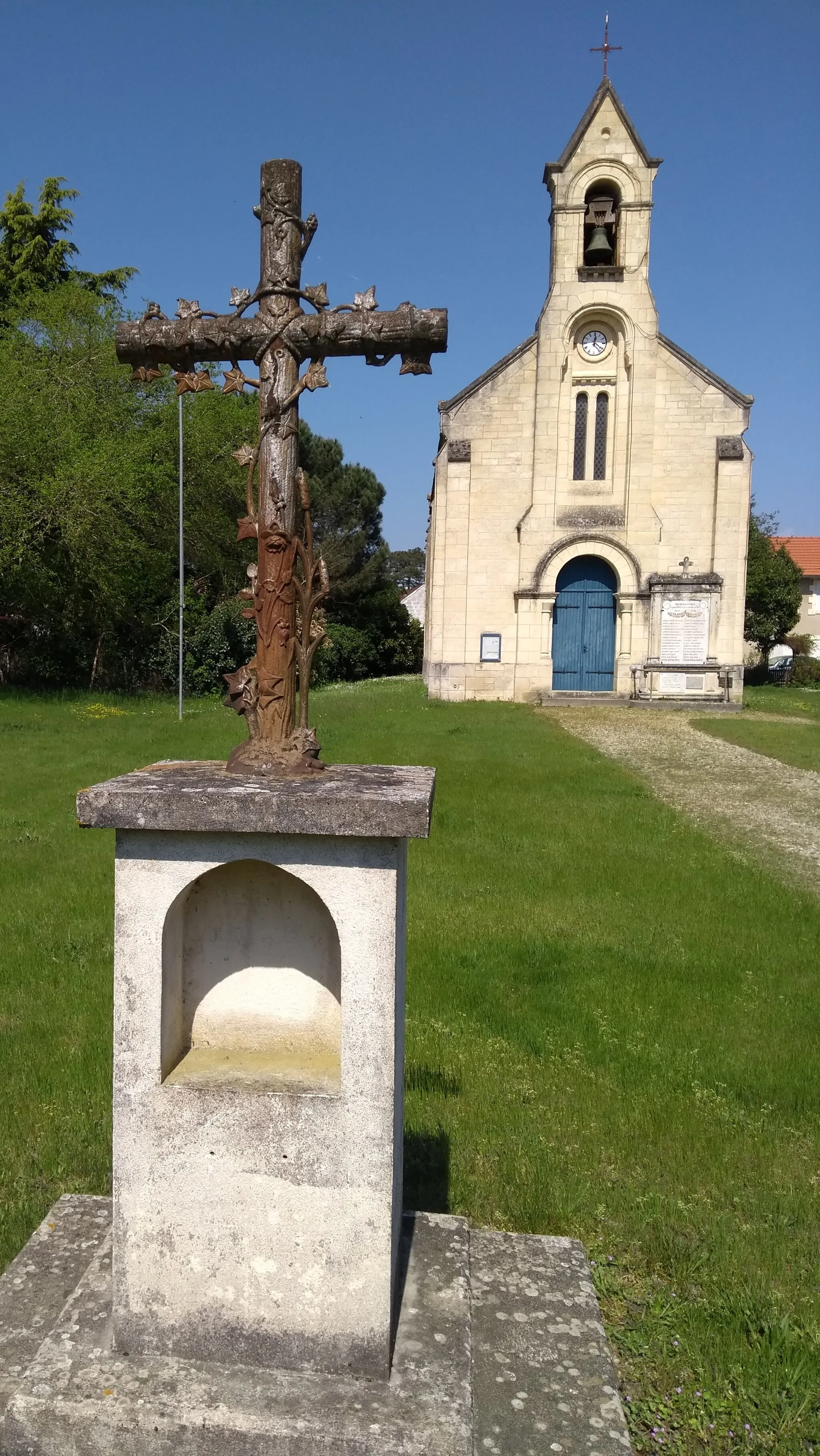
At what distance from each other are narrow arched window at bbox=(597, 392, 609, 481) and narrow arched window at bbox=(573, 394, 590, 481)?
0.18 meters

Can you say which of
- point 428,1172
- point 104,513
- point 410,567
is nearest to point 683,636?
point 104,513

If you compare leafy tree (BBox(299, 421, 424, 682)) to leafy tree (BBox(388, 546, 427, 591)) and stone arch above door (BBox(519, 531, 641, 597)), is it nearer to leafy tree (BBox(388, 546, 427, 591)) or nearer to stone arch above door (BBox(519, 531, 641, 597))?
stone arch above door (BBox(519, 531, 641, 597))

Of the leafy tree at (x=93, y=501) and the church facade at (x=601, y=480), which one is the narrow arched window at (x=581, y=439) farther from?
the leafy tree at (x=93, y=501)

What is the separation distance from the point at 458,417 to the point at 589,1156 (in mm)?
21375

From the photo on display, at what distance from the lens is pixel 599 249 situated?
74.6ft

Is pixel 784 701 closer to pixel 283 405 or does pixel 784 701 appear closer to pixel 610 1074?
pixel 610 1074

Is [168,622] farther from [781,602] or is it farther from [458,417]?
[781,602]

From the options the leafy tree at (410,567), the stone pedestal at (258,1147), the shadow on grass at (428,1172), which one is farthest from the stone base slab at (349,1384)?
the leafy tree at (410,567)

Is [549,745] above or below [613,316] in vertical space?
below

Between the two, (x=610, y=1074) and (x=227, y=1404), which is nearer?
(x=227, y=1404)

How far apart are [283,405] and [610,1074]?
3638mm

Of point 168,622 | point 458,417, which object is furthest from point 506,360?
point 168,622

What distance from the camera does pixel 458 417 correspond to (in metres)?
23.1

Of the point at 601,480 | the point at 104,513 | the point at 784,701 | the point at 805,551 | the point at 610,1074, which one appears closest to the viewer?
the point at 610,1074
